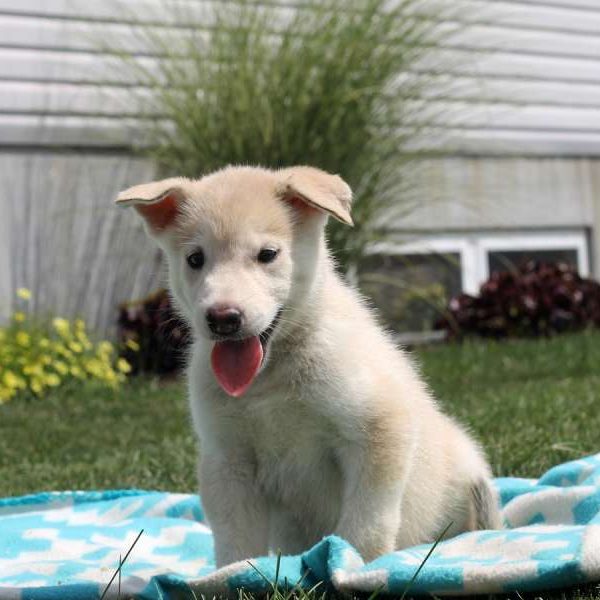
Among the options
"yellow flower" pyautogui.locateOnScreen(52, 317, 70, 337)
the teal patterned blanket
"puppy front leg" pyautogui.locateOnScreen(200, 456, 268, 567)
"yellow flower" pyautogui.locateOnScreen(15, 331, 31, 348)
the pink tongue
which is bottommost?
the teal patterned blanket

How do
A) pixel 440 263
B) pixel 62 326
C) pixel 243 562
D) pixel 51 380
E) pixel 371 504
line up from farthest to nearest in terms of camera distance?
pixel 440 263 → pixel 62 326 → pixel 51 380 → pixel 371 504 → pixel 243 562

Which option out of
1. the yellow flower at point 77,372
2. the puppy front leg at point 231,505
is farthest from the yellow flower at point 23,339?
the puppy front leg at point 231,505

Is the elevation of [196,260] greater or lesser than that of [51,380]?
greater

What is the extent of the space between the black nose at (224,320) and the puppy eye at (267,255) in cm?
23

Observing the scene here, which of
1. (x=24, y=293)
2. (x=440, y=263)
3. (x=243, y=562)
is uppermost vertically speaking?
(x=440, y=263)

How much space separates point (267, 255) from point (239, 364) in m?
0.27

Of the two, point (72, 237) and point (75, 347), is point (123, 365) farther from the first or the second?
point (72, 237)

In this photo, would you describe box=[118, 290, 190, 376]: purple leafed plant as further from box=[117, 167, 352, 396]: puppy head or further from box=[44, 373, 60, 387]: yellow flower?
box=[117, 167, 352, 396]: puppy head

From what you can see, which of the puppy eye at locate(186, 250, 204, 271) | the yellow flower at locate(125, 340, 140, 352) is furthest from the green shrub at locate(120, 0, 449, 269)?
the puppy eye at locate(186, 250, 204, 271)

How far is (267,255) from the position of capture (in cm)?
265

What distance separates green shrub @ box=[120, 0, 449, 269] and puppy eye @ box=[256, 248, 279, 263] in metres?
4.51

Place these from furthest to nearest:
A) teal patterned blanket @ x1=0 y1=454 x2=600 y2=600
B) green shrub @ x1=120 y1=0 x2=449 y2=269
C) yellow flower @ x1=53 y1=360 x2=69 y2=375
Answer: green shrub @ x1=120 y1=0 x2=449 y2=269, yellow flower @ x1=53 y1=360 x2=69 y2=375, teal patterned blanket @ x1=0 y1=454 x2=600 y2=600

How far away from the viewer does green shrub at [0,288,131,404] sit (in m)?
6.74

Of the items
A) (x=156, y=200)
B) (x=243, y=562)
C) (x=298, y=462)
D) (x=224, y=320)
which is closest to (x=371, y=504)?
(x=298, y=462)
